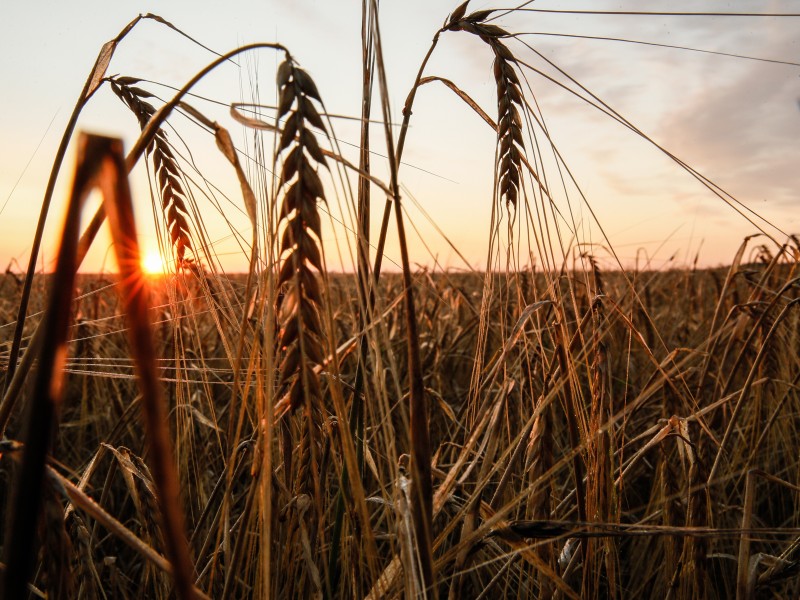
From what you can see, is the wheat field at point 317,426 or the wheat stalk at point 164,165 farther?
the wheat stalk at point 164,165

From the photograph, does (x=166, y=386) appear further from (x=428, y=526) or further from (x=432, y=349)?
(x=428, y=526)

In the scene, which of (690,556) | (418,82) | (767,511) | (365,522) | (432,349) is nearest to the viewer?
(365,522)

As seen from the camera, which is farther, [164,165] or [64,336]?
[164,165]

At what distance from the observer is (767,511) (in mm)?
1951

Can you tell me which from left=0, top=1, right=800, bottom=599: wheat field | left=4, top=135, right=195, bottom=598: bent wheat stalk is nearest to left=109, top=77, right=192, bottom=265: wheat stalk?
left=0, top=1, right=800, bottom=599: wheat field

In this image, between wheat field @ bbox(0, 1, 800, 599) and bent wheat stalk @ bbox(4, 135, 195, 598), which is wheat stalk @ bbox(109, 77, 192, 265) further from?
bent wheat stalk @ bbox(4, 135, 195, 598)

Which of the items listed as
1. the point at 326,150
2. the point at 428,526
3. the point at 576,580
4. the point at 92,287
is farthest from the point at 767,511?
the point at 92,287

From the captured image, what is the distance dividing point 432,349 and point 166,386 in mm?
1012

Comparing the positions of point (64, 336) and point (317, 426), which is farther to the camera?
point (317, 426)

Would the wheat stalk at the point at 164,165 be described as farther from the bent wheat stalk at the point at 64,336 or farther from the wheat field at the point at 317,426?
the bent wheat stalk at the point at 64,336

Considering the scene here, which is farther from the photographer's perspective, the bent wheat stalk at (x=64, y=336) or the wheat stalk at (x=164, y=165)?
the wheat stalk at (x=164, y=165)

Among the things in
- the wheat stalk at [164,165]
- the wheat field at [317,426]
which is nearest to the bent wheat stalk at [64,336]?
the wheat field at [317,426]

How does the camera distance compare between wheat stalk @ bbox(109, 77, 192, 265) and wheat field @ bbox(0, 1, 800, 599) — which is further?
wheat stalk @ bbox(109, 77, 192, 265)

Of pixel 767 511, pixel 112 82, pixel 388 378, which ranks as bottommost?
pixel 767 511
